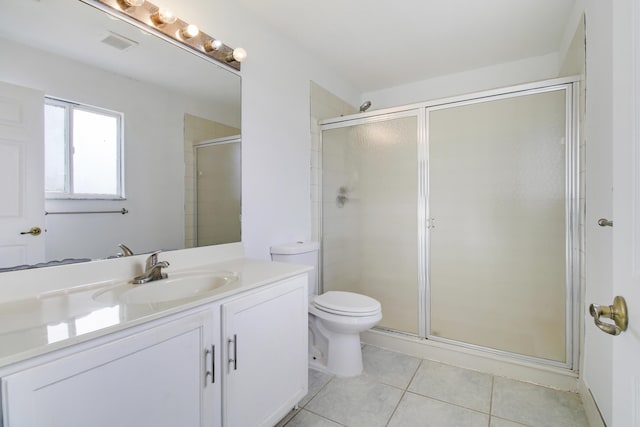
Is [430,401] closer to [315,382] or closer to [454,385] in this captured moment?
[454,385]

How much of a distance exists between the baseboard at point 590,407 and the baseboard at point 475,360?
9cm

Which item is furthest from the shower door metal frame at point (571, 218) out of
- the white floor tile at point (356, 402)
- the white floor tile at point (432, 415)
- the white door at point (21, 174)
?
the white door at point (21, 174)

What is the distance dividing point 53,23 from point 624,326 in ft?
6.28

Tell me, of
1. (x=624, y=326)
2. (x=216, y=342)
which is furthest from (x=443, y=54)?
(x=216, y=342)

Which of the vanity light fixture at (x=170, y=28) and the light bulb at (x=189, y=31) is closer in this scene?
the vanity light fixture at (x=170, y=28)

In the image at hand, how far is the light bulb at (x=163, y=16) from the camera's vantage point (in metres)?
1.39

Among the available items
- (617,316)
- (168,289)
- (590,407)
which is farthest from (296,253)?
(590,407)

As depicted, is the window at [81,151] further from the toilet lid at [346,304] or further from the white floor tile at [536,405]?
the white floor tile at [536,405]

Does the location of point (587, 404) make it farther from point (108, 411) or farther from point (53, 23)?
point (53, 23)

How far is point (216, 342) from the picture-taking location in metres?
1.09

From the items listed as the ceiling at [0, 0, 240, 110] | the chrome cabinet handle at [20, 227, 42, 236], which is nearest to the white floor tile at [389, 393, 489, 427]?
the chrome cabinet handle at [20, 227, 42, 236]

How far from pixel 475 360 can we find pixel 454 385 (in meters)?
0.32

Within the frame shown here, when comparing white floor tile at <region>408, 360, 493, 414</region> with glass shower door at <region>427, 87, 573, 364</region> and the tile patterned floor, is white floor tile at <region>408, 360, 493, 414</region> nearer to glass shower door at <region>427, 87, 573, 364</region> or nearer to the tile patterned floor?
the tile patterned floor

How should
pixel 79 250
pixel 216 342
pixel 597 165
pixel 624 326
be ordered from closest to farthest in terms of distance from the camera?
pixel 624 326, pixel 216 342, pixel 79 250, pixel 597 165
